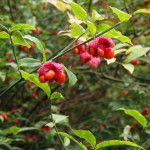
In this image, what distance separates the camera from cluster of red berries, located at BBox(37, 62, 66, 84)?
0.92 m

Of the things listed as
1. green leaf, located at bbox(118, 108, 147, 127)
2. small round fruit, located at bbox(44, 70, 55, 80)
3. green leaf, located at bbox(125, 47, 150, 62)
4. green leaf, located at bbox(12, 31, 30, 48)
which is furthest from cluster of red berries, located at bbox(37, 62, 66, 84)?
green leaf, located at bbox(125, 47, 150, 62)

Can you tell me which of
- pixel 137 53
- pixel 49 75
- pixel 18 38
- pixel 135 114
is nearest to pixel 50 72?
pixel 49 75

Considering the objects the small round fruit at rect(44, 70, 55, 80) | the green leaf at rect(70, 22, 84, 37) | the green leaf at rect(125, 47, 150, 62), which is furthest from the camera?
the green leaf at rect(125, 47, 150, 62)

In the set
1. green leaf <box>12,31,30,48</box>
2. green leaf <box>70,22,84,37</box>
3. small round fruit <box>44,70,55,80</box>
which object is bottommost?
small round fruit <box>44,70,55,80</box>

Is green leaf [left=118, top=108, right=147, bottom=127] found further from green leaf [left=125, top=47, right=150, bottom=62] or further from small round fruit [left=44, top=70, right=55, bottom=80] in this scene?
green leaf [left=125, top=47, right=150, bottom=62]

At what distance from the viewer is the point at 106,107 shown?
3.03 m

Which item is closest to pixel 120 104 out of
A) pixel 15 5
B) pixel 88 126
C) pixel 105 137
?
pixel 105 137

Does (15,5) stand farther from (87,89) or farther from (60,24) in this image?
(87,89)

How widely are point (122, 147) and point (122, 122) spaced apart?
1.48 ft

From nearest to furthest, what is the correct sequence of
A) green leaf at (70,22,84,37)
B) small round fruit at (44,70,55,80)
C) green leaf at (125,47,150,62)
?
small round fruit at (44,70,55,80), green leaf at (70,22,84,37), green leaf at (125,47,150,62)

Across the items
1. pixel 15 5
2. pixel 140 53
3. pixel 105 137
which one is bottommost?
pixel 105 137

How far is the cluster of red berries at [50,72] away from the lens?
36.4 inches

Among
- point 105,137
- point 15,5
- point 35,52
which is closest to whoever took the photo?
point 105,137

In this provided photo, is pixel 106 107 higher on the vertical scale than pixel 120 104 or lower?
lower
